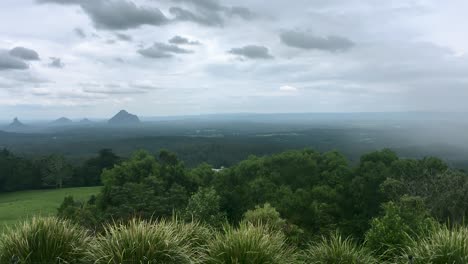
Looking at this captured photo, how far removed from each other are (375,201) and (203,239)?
24890 millimetres

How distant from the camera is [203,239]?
27.2 ft

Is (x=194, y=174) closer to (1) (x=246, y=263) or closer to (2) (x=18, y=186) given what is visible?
(2) (x=18, y=186)

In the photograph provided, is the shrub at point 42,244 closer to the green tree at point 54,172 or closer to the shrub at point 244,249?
the shrub at point 244,249

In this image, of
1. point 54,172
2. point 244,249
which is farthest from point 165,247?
point 54,172

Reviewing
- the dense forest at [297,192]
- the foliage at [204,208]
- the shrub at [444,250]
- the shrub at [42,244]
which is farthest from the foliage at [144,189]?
the shrub at [444,250]

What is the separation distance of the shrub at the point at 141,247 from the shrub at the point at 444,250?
13.7ft

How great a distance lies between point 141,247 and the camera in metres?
6.60

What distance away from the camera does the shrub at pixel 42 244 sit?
714 cm

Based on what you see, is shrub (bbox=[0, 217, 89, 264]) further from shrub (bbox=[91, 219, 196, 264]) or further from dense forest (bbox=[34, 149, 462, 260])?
dense forest (bbox=[34, 149, 462, 260])

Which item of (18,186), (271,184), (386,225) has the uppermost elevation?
(386,225)

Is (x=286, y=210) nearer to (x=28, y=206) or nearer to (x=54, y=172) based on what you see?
(x=28, y=206)

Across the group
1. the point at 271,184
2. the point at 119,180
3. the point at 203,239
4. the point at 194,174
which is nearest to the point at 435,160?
the point at 271,184

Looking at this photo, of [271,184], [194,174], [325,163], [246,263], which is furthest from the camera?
[194,174]

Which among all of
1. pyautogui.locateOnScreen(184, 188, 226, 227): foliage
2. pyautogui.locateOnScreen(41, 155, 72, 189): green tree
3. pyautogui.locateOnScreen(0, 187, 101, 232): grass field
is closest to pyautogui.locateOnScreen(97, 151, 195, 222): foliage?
pyautogui.locateOnScreen(184, 188, 226, 227): foliage
